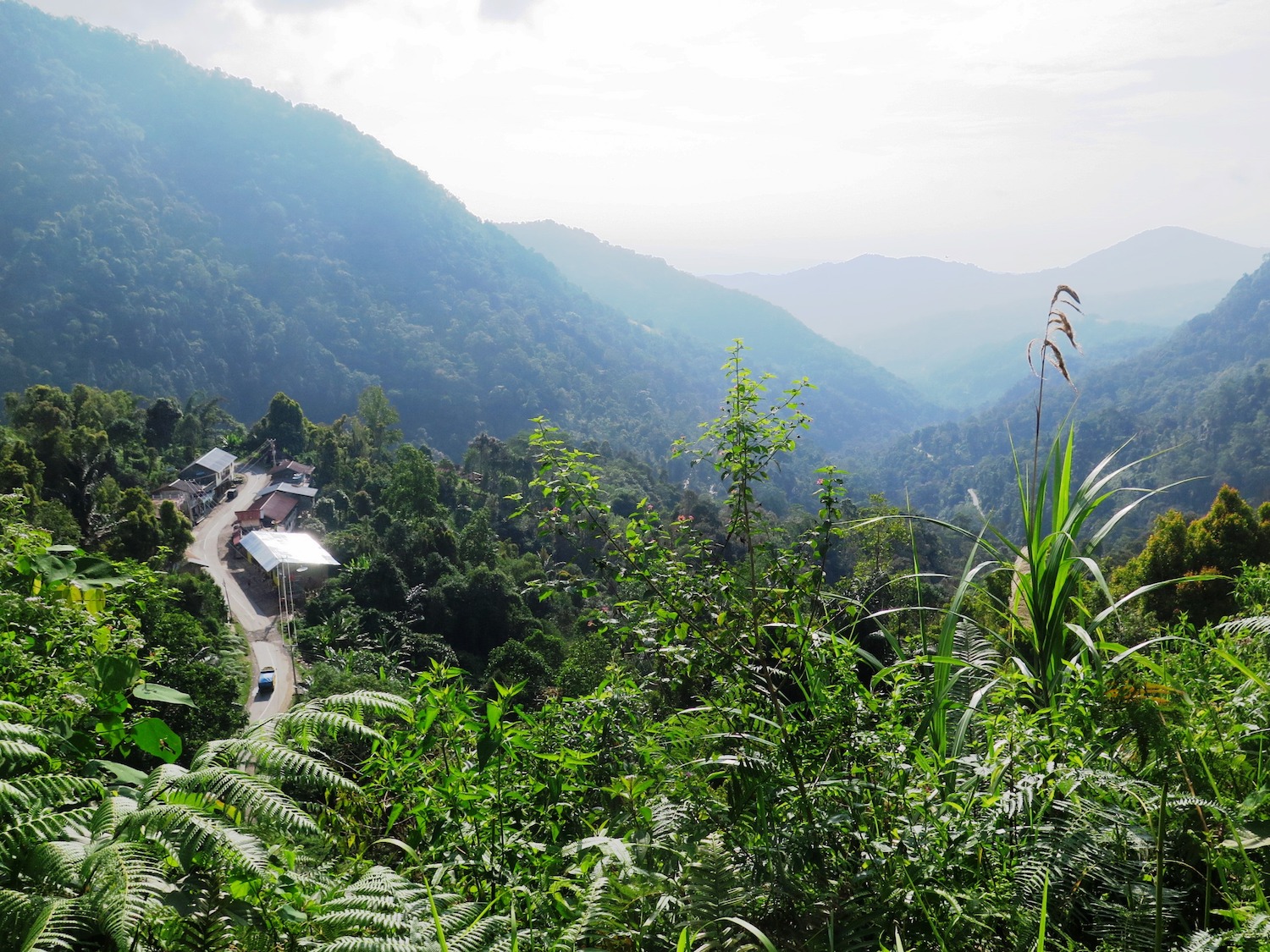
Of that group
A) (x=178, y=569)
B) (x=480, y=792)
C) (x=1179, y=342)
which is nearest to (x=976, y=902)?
(x=480, y=792)

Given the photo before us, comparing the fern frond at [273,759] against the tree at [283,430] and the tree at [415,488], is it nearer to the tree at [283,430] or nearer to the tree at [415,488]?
the tree at [415,488]

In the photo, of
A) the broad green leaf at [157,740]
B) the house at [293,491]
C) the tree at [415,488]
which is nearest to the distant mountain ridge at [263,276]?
the house at [293,491]

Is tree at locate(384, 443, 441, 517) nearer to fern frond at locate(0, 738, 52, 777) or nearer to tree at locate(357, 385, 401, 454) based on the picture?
tree at locate(357, 385, 401, 454)

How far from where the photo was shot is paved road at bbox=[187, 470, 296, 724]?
50.8 ft

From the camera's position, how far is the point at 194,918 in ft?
3.01

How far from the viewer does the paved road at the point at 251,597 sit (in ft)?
50.8

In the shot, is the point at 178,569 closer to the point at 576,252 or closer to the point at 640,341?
the point at 640,341

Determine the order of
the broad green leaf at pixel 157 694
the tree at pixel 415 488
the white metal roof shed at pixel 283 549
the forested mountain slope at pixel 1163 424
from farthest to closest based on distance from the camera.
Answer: the forested mountain slope at pixel 1163 424 < the tree at pixel 415 488 < the white metal roof shed at pixel 283 549 < the broad green leaf at pixel 157 694

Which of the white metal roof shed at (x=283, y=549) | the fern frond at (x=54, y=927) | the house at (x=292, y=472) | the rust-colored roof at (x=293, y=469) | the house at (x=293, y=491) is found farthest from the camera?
the rust-colored roof at (x=293, y=469)

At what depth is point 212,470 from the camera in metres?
26.2

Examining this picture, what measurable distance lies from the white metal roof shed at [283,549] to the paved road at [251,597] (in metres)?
0.82

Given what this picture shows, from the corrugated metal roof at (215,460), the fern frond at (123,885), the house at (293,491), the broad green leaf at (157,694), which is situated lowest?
the house at (293,491)

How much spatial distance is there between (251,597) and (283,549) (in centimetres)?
154

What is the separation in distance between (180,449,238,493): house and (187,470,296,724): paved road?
0.71 metres
